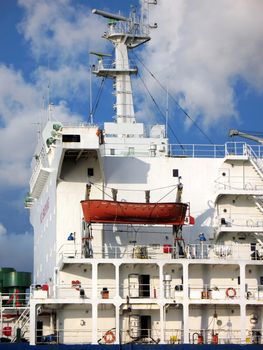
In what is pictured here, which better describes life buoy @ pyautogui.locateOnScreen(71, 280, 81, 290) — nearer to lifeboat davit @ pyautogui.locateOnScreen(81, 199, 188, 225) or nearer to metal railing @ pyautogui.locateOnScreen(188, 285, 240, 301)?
lifeboat davit @ pyautogui.locateOnScreen(81, 199, 188, 225)

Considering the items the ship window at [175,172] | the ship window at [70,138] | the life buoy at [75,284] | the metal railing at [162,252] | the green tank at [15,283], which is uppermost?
the ship window at [70,138]

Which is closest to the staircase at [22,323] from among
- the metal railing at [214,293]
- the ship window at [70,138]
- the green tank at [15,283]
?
the green tank at [15,283]

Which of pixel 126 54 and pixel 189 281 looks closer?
pixel 189 281

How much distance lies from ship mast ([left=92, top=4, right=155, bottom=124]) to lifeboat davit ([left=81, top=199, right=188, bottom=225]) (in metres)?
13.3

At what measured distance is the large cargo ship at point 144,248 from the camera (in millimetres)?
41281

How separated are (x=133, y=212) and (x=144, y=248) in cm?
192

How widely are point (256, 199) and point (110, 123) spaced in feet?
41.2

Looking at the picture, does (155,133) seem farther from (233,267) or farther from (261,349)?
(261,349)

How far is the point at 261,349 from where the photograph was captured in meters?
39.6

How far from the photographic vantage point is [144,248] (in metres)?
42.6

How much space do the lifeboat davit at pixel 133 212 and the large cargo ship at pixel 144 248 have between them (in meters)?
0.04

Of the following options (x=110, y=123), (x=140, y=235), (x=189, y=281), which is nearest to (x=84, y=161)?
(x=140, y=235)

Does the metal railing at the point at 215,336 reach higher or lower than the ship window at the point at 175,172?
lower

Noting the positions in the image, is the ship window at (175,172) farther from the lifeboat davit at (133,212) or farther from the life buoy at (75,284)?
the life buoy at (75,284)
